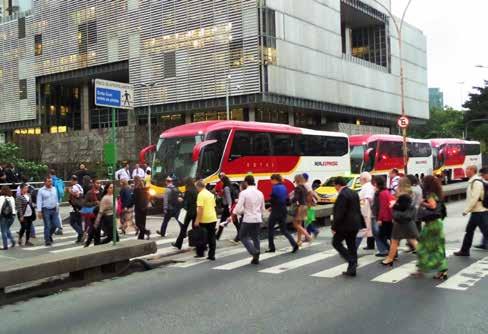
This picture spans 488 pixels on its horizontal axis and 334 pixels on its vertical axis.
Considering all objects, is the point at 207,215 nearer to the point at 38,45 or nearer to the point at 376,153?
the point at 376,153

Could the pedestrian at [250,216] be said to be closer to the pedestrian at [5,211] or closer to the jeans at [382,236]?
the jeans at [382,236]

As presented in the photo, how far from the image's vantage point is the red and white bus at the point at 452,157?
3897cm

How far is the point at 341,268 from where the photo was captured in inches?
375

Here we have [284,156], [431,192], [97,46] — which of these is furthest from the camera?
[97,46]

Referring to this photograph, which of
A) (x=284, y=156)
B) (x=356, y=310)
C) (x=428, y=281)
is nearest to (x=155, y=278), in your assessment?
(x=356, y=310)

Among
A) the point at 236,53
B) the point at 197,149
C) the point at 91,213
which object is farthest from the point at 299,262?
the point at 236,53

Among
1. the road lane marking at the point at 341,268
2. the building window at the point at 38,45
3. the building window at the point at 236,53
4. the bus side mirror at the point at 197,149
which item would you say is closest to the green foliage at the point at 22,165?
the bus side mirror at the point at 197,149

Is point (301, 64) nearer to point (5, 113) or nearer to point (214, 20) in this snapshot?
point (214, 20)

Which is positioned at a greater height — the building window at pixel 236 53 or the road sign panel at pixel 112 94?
the building window at pixel 236 53

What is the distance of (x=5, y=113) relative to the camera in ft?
220

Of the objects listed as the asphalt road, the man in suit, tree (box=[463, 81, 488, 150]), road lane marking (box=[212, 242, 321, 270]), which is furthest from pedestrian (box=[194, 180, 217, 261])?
tree (box=[463, 81, 488, 150])

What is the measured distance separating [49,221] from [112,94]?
5371mm

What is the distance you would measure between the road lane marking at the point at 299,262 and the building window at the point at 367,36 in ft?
188

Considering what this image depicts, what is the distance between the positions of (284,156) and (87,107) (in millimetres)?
45271
